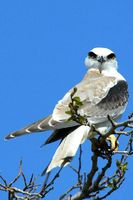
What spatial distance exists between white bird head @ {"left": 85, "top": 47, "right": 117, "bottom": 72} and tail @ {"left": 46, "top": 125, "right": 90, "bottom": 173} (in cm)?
260

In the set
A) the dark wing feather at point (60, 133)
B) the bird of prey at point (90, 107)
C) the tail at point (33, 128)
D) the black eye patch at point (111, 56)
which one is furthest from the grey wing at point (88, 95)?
the black eye patch at point (111, 56)

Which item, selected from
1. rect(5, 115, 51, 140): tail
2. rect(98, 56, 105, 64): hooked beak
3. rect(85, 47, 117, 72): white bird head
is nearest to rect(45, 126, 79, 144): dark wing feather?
rect(5, 115, 51, 140): tail

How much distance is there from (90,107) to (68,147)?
3.36 ft

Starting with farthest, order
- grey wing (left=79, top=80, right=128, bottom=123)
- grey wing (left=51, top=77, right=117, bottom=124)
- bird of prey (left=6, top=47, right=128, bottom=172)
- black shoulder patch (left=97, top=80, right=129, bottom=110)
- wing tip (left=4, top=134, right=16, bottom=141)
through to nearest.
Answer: black shoulder patch (left=97, top=80, right=129, bottom=110)
grey wing (left=79, top=80, right=128, bottom=123)
grey wing (left=51, top=77, right=117, bottom=124)
bird of prey (left=6, top=47, right=128, bottom=172)
wing tip (left=4, top=134, right=16, bottom=141)

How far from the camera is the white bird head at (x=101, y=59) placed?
30.0ft

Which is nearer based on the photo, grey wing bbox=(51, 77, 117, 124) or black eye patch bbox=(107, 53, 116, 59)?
grey wing bbox=(51, 77, 117, 124)

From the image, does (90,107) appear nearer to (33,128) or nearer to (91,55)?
(33,128)

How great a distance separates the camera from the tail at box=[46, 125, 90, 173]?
6.19 m

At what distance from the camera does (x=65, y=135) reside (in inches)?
267

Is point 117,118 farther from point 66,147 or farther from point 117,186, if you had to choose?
point 117,186

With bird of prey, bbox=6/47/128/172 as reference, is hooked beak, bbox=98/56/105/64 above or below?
above

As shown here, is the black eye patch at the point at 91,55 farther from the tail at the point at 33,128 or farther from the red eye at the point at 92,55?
the tail at the point at 33,128

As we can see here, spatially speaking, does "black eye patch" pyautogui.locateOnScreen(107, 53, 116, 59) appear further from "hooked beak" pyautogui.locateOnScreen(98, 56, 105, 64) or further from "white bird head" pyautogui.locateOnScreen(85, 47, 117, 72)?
"hooked beak" pyautogui.locateOnScreen(98, 56, 105, 64)

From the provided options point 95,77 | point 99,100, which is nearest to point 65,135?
point 99,100
